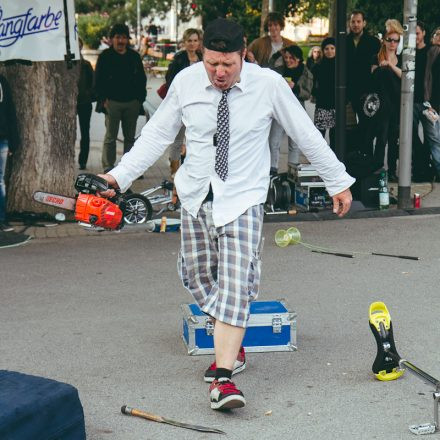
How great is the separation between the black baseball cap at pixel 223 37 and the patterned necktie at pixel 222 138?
0.77 feet

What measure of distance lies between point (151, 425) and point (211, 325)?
1126 millimetres

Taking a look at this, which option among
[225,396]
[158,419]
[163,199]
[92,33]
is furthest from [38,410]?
[92,33]

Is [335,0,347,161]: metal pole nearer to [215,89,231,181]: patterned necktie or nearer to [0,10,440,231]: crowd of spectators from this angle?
[0,10,440,231]: crowd of spectators

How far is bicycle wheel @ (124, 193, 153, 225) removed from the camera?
1080 cm

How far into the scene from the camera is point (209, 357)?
6281 mm

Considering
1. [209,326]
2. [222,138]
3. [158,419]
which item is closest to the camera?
[158,419]

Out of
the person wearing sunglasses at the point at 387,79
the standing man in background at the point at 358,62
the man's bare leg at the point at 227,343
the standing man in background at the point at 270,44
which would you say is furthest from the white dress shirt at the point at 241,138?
the standing man in background at the point at 270,44

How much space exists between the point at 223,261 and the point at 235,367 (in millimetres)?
796

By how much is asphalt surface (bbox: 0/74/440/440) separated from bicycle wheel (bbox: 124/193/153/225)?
323 millimetres

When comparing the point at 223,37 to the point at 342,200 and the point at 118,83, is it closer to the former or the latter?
the point at 342,200

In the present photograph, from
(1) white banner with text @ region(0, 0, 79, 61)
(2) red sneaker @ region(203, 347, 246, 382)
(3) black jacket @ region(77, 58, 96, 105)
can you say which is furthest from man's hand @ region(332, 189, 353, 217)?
(3) black jacket @ region(77, 58, 96, 105)

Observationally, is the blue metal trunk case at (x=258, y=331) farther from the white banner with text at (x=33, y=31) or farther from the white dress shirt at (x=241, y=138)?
the white banner with text at (x=33, y=31)

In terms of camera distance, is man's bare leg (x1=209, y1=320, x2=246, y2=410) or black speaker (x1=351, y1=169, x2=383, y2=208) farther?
black speaker (x1=351, y1=169, x2=383, y2=208)

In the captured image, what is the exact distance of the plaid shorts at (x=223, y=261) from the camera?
17.8 feet
